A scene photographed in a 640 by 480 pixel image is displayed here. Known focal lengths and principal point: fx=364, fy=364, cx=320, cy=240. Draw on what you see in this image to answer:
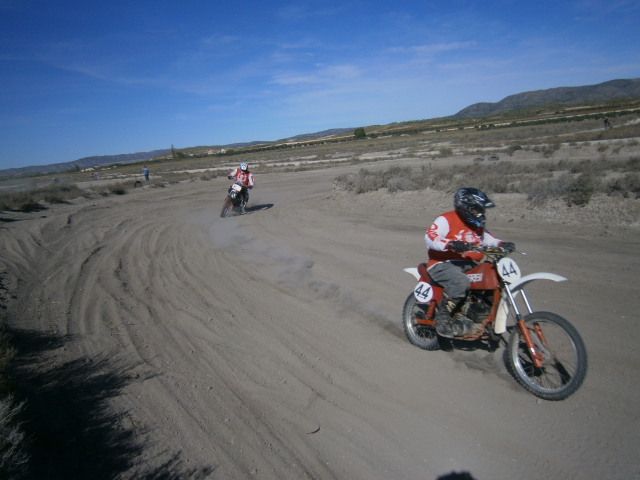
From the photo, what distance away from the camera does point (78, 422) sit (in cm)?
341

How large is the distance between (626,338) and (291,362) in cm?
389

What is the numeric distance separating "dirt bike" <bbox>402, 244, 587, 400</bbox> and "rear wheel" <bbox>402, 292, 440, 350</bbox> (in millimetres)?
507

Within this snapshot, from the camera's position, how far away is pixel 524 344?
3.75 m

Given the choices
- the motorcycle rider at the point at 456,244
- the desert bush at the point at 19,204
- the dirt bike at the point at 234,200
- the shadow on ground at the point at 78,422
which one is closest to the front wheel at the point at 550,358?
the motorcycle rider at the point at 456,244

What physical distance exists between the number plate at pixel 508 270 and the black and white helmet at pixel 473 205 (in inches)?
21.7

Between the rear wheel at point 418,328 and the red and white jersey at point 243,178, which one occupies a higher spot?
the red and white jersey at point 243,178

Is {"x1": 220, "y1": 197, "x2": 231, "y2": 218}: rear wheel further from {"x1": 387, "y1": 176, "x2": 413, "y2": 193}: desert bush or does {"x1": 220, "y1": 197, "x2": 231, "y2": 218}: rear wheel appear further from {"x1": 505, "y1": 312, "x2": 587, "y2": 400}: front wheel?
{"x1": 505, "y1": 312, "x2": 587, "y2": 400}: front wheel

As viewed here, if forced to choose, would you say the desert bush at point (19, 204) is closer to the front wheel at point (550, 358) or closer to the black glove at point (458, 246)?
the black glove at point (458, 246)

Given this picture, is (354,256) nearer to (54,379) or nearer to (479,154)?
(54,379)

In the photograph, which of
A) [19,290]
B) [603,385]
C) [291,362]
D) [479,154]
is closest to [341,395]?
[291,362]

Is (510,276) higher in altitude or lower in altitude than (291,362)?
higher

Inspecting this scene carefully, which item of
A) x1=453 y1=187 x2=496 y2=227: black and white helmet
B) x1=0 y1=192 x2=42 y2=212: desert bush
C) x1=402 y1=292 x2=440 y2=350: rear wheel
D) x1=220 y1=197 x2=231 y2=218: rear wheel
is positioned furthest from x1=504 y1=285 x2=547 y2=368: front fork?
x1=0 y1=192 x2=42 y2=212: desert bush

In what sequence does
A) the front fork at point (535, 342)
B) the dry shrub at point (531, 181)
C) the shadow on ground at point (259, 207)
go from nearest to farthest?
the front fork at point (535, 342), the dry shrub at point (531, 181), the shadow on ground at point (259, 207)

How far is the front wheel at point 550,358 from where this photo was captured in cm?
323
